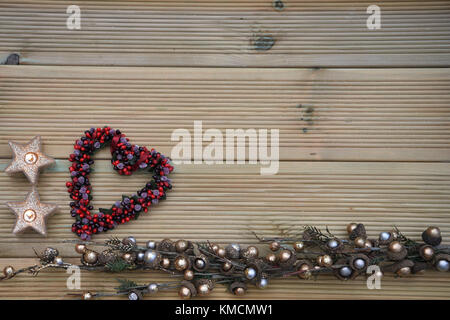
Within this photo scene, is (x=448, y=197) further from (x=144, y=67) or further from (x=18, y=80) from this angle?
(x=18, y=80)

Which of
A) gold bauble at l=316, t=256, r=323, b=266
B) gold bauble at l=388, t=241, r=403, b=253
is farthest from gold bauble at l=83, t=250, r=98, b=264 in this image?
gold bauble at l=388, t=241, r=403, b=253

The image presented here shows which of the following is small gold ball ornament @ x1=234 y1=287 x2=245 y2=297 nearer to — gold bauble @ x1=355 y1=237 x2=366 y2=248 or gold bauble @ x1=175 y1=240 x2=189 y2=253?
gold bauble @ x1=175 y1=240 x2=189 y2=253

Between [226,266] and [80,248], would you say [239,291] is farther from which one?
[80,248]

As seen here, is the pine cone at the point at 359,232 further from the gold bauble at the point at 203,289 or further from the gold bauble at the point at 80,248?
the gold bauble at the point at 80,248
